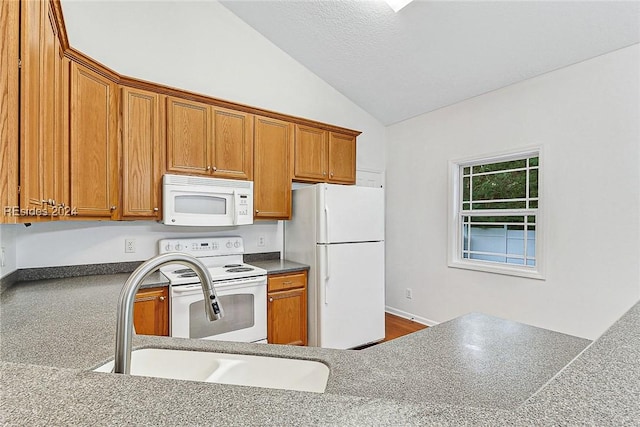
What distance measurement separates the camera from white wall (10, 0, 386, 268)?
2.39 metres

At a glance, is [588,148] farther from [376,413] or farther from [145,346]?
[145,346]

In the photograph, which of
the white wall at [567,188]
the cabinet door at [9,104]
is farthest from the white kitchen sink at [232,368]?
the white wall at [567,188]

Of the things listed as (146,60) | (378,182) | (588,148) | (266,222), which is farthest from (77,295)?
(588,148)

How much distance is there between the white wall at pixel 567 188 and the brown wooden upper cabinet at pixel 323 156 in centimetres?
105

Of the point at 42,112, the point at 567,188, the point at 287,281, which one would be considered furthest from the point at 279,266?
the point at 567,188

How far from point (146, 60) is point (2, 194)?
2238 millimetres

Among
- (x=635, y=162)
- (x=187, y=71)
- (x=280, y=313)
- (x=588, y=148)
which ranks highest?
(x=187, y=71)

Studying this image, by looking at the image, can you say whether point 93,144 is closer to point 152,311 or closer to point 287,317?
point 152,311

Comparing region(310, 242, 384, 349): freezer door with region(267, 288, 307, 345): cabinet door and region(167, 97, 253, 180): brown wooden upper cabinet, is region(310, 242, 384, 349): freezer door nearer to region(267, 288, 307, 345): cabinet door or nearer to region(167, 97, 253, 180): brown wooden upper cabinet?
region(267, 288, 307, 345): cabinet door

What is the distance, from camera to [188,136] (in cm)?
257

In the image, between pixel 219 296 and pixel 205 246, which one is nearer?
pixel 219 296

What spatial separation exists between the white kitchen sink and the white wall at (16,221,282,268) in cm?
190

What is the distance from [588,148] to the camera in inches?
99.2

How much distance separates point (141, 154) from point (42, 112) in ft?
3.42
